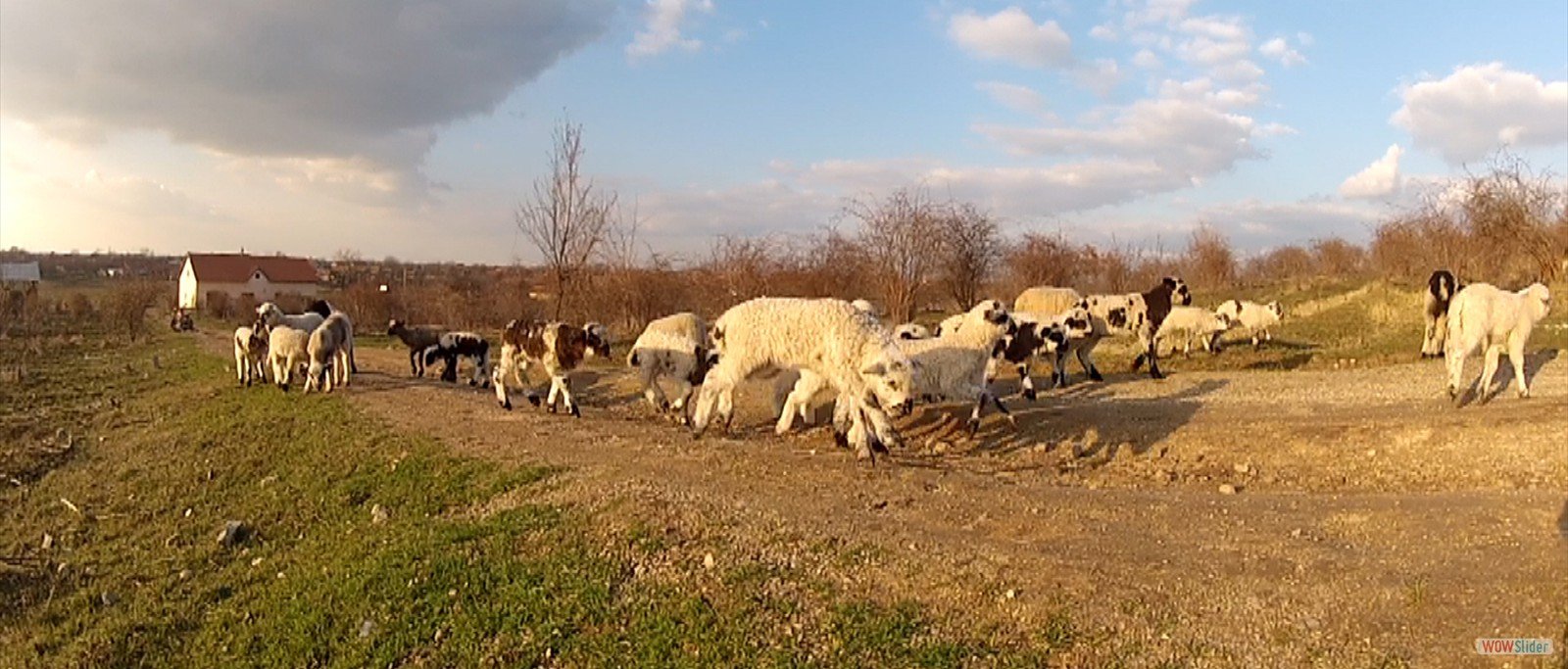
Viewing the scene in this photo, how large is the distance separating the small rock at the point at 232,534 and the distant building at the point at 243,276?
64.5 m

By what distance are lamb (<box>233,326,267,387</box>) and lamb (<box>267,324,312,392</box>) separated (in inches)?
45.3

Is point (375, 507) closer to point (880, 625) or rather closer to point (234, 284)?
point (880, 625)

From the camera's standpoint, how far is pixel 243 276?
2894 inches

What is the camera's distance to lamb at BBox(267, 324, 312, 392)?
18219 mm

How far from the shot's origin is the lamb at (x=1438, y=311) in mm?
17547

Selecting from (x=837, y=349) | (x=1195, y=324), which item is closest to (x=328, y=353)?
(x=837, y=349)

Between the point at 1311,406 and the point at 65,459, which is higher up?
the point at 1311,406

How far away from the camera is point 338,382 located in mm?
18906

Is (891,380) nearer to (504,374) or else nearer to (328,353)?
(504,374)

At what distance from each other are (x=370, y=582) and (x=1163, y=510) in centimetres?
703

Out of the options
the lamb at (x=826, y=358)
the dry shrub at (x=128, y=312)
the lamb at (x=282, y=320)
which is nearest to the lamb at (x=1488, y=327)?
the lamb at (x=826, y=358)

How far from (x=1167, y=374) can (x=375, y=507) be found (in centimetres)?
1419

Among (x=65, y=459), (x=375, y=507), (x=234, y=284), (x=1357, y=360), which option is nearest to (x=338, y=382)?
(x=65, y=459)

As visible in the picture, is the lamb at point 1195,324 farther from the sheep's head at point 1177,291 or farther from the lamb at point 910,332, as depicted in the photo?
the lamb at point 910,332
